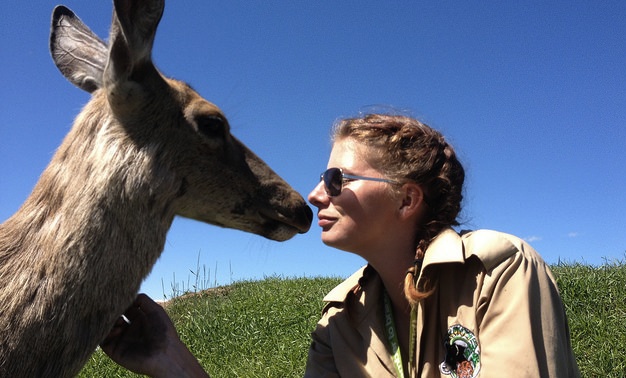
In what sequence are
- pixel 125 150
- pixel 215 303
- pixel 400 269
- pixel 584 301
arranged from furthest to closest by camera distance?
1. pixel 215 303
2. pixel 584 301
3. pixel 400 269
4. pixel 125 150

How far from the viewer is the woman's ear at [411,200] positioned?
294 centimetres

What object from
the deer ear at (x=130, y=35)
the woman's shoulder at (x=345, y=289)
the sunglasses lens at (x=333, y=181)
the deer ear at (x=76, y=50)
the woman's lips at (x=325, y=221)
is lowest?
the woman's shoulder at (x=345, y=289)

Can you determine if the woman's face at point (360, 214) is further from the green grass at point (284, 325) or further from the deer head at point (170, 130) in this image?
the green grass at point (284, 325)

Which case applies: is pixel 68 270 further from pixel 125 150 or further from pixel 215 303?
pixel 215 303

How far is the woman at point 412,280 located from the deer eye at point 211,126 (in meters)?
0.57

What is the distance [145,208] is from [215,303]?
22.6 ft

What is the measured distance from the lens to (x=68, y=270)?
225 centimetres

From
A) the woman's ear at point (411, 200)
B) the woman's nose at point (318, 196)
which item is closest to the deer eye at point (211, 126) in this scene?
the woman's nose at point (318, 196)

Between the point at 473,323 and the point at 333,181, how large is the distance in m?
0.95

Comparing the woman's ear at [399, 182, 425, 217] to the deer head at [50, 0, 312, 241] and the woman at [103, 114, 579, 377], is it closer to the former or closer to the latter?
the woman at [103, 114, 579, 377]

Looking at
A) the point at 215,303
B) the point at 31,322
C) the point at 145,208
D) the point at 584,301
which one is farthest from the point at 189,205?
the point at 215,303

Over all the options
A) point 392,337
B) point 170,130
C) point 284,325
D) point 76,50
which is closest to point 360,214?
point 392,337

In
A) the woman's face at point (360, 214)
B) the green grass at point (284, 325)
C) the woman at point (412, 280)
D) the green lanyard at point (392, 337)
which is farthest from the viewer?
the green grass at point (284, 325)

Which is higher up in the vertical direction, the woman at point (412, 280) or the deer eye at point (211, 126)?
the deer eye at point (211, 126)
